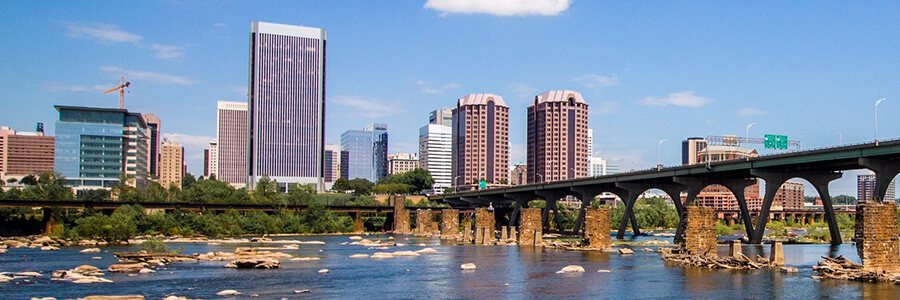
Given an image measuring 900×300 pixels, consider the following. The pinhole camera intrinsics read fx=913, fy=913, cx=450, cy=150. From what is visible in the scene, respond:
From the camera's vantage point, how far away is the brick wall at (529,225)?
150750 mm

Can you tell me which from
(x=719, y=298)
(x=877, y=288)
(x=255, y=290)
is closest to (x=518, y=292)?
(x=719, y=298)

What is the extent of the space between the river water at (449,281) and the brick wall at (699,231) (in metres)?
4.31

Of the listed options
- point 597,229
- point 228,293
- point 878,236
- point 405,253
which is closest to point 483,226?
point 597,229

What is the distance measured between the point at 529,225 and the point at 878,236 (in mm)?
78905

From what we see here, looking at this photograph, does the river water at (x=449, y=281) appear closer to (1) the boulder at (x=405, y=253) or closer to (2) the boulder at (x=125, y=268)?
(2) the boulder at (x=125, y=268)

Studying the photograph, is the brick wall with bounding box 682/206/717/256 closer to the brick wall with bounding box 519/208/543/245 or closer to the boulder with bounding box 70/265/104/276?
the brick wall with bounding box 519/208/543/245

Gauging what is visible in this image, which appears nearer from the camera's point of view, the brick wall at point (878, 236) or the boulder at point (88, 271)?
the brick wall at point (878, 236)

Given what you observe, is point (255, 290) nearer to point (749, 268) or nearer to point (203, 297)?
point (203, 297)

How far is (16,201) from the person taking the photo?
15962 centimetres

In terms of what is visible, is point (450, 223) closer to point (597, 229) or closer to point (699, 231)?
point (597, 229)

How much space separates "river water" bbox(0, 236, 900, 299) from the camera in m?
70.9

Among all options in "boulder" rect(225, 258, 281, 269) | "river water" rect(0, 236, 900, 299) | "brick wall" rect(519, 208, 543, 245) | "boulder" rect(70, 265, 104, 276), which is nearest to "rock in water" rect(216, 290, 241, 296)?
"river water" rect(0, 236, 900, 299)

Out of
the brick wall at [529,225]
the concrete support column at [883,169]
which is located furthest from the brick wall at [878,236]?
the brick wall at [529,225]

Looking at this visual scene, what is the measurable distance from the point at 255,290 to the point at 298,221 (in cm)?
12322
